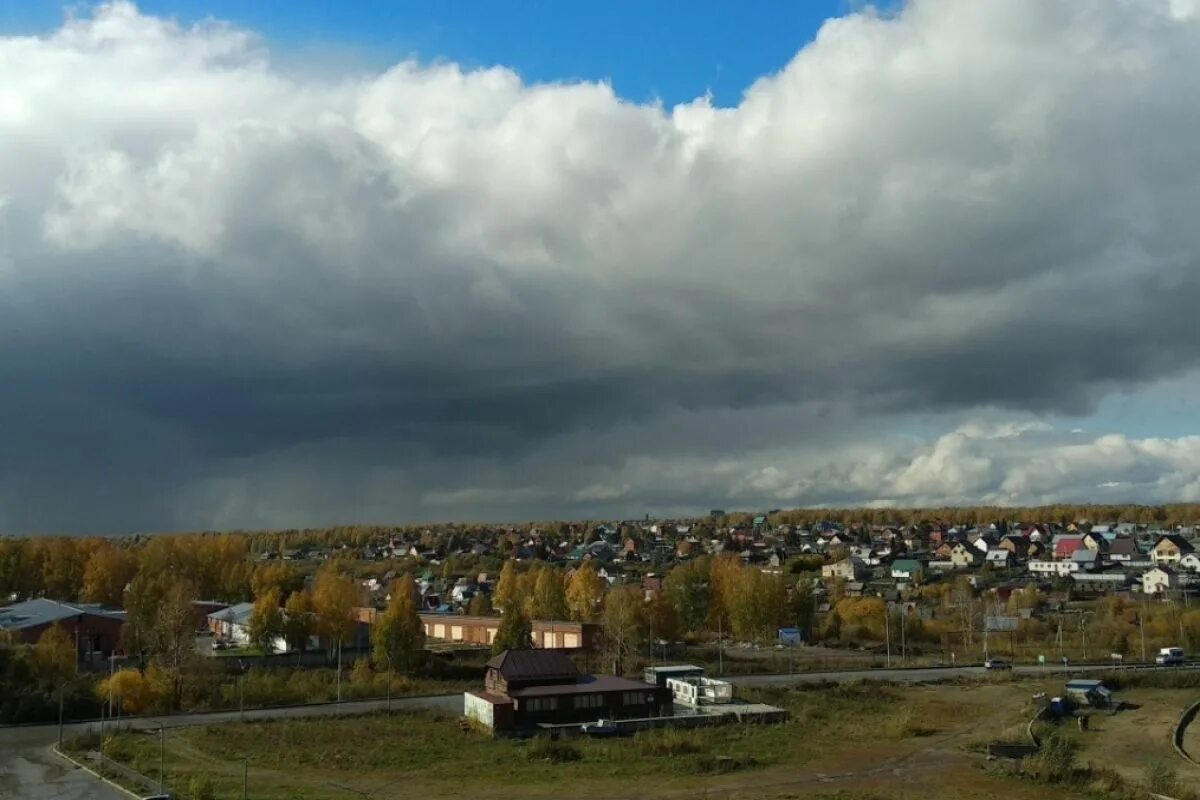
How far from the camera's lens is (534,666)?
41.2m

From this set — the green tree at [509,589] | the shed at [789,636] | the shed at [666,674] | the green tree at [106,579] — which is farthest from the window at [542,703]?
the green tree at [106,579]

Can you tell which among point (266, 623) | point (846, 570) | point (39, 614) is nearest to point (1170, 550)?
point (846, 570)

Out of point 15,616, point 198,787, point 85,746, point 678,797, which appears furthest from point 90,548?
point 678,797

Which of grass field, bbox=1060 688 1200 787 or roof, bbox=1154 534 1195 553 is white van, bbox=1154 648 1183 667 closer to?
grass field, bbox=1060 688 1200 787

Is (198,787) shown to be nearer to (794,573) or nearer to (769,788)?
(769,788)

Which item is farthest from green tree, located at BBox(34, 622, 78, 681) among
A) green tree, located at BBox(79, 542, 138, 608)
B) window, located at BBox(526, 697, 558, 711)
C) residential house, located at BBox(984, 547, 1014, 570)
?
residential house, located at BBox(984, 547, 1014, 570)

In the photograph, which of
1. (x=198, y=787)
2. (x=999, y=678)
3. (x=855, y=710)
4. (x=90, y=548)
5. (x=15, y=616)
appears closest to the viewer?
(x=198, y=787)

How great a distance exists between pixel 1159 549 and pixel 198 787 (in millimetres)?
106427

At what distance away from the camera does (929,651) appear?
6531 cm

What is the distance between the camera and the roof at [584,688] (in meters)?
39.4

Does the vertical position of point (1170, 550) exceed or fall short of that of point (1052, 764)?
it exceeds it

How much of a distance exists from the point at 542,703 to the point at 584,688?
201 cm

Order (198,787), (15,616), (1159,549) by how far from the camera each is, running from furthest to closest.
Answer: (1159,549), (15,616), (198,787)

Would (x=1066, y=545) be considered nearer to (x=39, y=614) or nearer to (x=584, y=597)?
(x=584, y=597)
